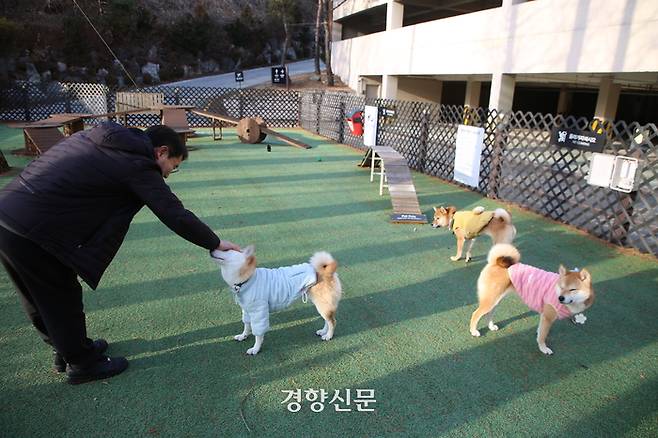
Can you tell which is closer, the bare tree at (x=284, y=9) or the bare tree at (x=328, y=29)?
the bare tree at (x=328, y=29)

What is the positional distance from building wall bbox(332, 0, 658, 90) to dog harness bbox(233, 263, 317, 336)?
1067 cm

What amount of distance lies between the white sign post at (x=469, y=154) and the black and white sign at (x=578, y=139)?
121cm

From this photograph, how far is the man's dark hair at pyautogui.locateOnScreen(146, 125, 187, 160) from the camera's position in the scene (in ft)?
6.88

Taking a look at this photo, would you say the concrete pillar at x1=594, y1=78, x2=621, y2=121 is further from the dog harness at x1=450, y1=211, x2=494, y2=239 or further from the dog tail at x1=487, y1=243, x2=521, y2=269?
the dog tail at x1=487, y1=243, x2=521, y2=269

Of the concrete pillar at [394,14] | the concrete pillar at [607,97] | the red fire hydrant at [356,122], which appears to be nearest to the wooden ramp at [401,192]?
the red fire hydrant at [356,122]

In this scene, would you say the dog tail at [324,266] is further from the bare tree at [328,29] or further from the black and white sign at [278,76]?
the bare tree at [328,29]

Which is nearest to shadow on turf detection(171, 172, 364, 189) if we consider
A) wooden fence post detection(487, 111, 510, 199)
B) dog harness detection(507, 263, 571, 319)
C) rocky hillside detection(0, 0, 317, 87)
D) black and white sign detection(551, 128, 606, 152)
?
wooden fence post detection(487, 111, 510, 199)

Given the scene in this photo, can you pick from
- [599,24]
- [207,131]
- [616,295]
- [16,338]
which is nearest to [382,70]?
[207,131]

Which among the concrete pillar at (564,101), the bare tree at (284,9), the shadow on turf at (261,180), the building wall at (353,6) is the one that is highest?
the bare tree at (284,9)

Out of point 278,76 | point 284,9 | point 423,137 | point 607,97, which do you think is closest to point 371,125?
point 423,137

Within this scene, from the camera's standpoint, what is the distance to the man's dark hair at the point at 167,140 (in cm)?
210

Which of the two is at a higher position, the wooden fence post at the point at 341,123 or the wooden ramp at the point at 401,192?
the wooden fence post at the point at 341,123

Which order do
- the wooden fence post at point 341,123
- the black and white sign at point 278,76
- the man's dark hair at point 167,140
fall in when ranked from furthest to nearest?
the black and white sign at point 278,76
the wooden fence post at point 341,123
the man's dark hair at point 167,140

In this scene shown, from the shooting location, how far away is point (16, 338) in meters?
2.78
